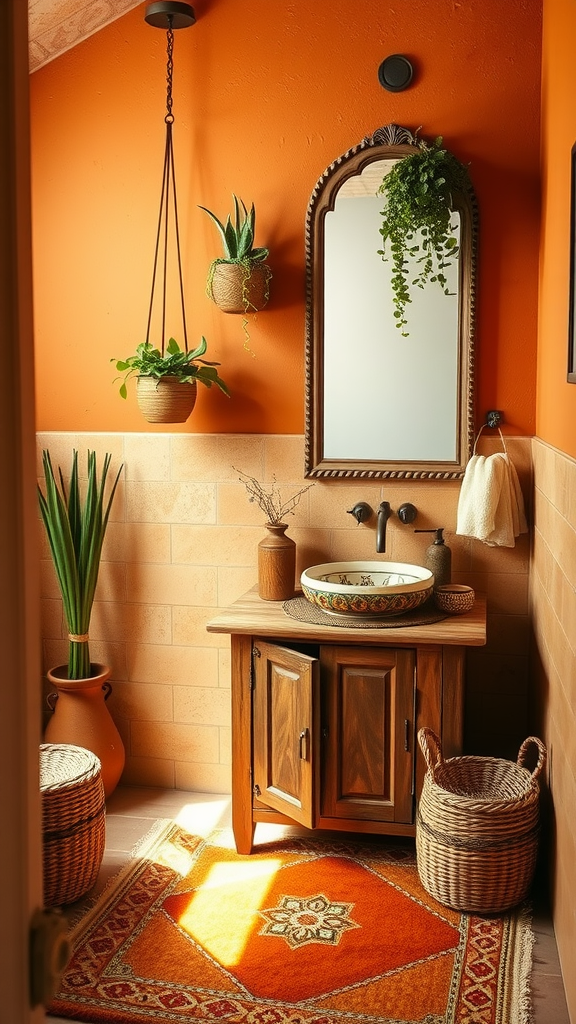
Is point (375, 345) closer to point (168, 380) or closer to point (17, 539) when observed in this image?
point (168, 380)

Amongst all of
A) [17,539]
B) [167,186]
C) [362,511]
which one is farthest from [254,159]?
[17,539]

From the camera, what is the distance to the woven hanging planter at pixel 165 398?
3.53 m

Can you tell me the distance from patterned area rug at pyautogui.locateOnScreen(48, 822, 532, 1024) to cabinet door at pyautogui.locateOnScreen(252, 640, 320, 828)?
22 centimetres

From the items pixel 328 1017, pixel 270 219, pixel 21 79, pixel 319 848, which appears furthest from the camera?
pixel 270 219

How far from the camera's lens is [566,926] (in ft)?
8.35

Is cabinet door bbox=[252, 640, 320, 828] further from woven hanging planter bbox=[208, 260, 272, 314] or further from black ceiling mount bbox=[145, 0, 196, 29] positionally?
black ceiling mount bbox=[145, 0, 196, 29]

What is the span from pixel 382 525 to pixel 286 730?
2.53 ft

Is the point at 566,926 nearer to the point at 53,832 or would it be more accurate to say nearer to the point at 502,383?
the point at 53,832

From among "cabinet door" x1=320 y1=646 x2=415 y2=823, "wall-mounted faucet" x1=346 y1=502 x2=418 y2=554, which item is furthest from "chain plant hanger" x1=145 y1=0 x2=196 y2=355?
"cabinet door" x1=320 y1=646 x2=415 y2=823

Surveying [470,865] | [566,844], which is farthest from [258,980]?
[566,844]

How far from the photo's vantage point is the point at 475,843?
283 centimetres

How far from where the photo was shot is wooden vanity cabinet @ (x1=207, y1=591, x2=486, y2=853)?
311cm

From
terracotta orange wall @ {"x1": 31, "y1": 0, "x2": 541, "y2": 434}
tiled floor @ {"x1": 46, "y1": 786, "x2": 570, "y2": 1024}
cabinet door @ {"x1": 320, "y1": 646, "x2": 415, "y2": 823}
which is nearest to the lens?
tiled floor @ {"x1": 46, "y1": 786, "x2": 570, "y2": 1024}

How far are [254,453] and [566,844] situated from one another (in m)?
1.77
